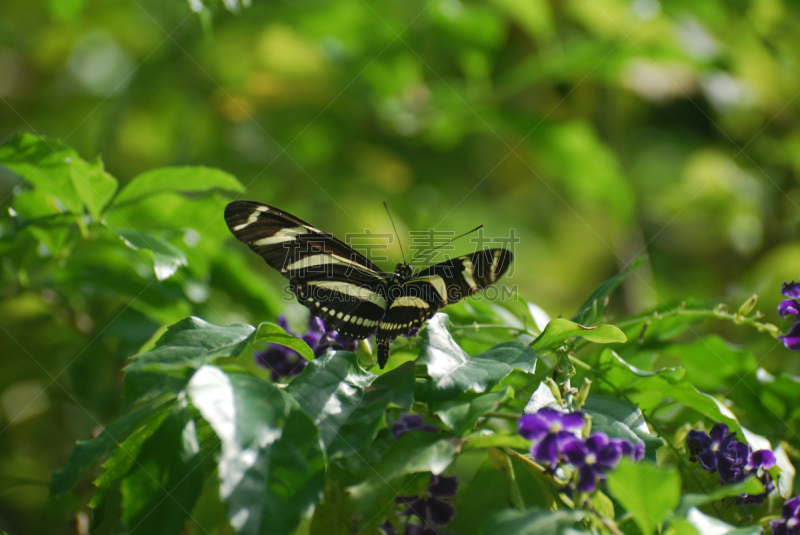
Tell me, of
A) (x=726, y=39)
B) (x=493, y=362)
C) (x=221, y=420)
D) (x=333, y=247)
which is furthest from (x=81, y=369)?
(x=726, y=39)

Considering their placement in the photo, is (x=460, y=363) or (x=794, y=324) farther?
(x=794, y=324)

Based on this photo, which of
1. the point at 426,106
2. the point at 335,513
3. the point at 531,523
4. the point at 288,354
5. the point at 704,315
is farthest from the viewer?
the point at 426,106

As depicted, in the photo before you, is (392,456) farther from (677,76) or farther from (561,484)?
(677,76)

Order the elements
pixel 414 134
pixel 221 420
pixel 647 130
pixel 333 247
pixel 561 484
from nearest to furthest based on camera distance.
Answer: pixel 221 420 < pixel 561 484 < pixel 333 247 < pixel 414 134 < pixel 647 130

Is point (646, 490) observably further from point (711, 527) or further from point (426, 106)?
point (426, 106)

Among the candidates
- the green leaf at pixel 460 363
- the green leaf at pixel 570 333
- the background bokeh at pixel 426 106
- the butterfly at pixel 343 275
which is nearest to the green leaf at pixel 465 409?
the green leaf at pixel 460 363

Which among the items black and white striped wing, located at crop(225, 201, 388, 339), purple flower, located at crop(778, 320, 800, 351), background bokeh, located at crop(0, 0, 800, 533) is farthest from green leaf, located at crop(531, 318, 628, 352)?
background bokeh, located at crop(0, 0, 800, 533)

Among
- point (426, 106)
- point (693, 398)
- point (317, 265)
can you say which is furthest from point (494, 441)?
point (426, 106)
